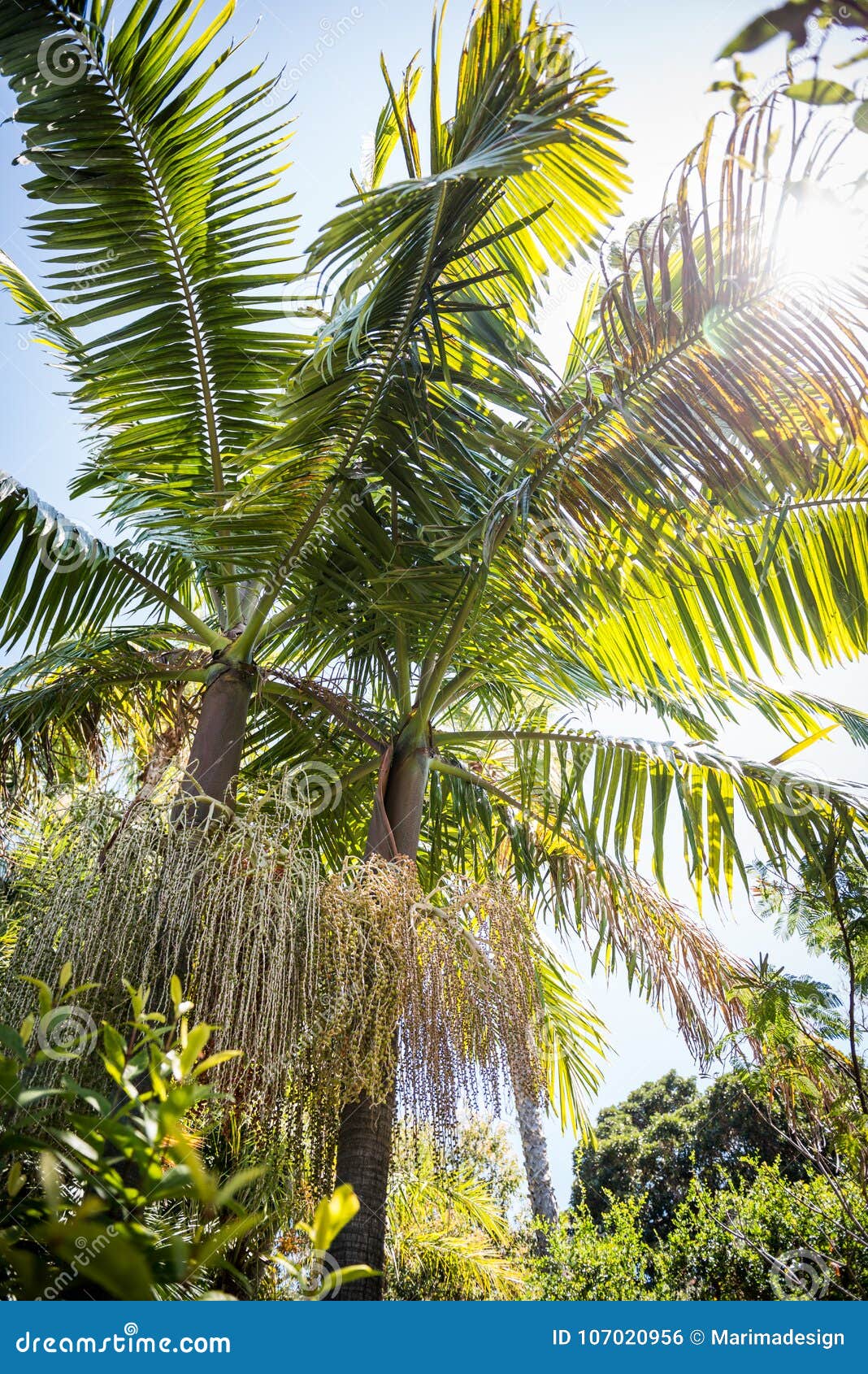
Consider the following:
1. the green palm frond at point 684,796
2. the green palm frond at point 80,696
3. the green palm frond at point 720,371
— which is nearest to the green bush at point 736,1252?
the green palm frond at point 684,796

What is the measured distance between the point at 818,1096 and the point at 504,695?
92.3 inches

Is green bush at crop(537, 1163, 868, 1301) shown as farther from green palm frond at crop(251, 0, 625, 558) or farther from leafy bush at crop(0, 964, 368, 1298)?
green palm frond at crop(251, 0, 625, 558)

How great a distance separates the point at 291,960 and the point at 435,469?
2.05 meters

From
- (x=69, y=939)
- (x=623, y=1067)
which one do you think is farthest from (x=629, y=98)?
(x=623, y=1067)

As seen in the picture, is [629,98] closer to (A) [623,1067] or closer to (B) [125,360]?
(B) [125,360]

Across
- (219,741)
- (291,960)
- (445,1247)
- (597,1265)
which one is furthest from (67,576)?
A: (445,1247)

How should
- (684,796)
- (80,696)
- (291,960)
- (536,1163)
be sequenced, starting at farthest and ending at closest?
(536,1163)
(80,696)
(684,796)
(291,960)

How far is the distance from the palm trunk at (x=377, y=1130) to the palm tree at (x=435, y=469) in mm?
16

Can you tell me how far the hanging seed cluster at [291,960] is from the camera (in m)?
2.93

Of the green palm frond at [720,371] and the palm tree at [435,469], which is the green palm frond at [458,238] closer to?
the palm tree at [435,469]

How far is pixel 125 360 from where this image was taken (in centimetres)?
408

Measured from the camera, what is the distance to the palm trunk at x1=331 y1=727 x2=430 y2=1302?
9.64 ft

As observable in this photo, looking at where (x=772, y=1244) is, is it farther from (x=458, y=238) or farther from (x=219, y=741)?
(x=458, y=238)

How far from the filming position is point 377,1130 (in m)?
3.21
